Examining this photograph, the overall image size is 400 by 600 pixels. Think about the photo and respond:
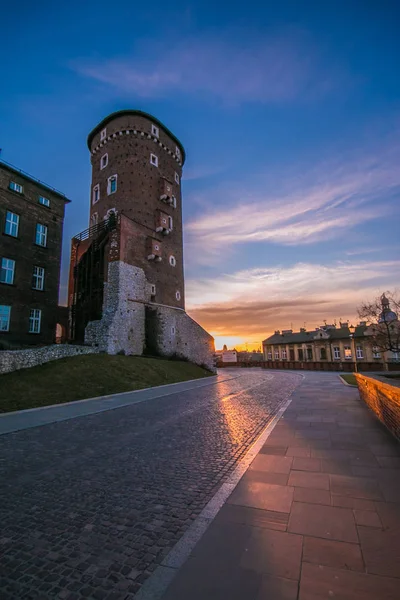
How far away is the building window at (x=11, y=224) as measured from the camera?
2359cm

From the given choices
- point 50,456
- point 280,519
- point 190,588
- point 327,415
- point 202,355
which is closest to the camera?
point 190,588

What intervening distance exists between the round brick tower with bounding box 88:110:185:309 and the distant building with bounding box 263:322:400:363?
39.8m

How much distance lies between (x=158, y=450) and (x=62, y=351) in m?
16.6

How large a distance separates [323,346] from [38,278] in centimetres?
6116

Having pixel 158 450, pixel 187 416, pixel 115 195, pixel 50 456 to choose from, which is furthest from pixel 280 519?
pixel 115 195

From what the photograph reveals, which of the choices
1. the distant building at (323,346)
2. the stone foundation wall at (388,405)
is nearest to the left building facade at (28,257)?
the stone foundation wall at (388,405)

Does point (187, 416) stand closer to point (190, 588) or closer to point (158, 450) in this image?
point (158, 450)

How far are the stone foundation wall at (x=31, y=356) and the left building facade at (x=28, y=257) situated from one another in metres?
4.99

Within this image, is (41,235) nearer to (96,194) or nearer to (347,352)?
(96,194)

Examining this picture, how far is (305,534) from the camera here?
3.20 meters

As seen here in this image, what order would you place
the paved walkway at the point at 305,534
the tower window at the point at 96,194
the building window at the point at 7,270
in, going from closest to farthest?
the paved walkway at the point at 305,534 < the building window at the point at 7,270 < the tower window at the point at 96,194

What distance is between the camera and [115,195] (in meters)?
35.8

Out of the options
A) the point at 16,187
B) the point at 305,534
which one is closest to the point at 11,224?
the point at 16,187

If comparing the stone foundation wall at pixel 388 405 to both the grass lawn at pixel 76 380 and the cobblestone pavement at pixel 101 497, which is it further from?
the grass lawn at pixel 76 380
